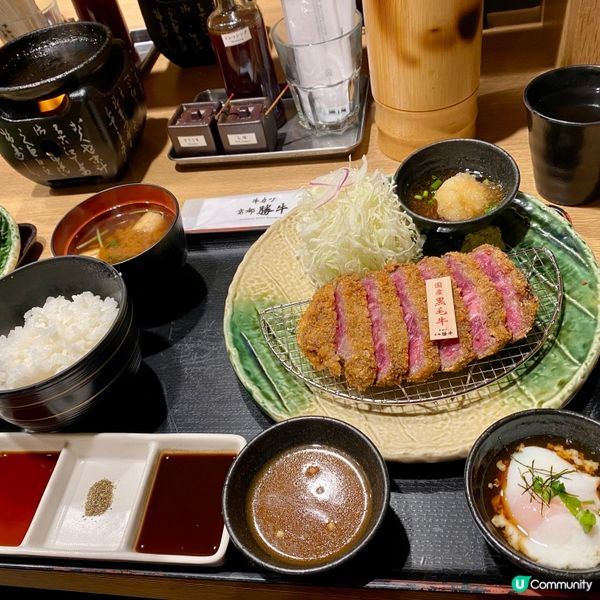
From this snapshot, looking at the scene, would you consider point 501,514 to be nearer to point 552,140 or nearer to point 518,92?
point 552,140

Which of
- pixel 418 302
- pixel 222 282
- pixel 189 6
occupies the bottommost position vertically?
pixel 222 282

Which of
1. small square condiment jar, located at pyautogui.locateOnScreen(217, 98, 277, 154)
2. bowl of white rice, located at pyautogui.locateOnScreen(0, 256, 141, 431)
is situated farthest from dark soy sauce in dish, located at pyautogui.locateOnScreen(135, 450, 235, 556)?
small square condiment jar, located at pyautogui.locateOnScreen(217, 98, 277, 154)

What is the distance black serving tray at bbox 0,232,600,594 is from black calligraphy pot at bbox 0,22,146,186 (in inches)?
34.7

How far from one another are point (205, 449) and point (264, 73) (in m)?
2.34

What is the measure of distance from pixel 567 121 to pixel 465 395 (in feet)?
4.04

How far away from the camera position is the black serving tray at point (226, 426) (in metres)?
1.64

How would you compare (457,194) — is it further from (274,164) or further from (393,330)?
(274,164)

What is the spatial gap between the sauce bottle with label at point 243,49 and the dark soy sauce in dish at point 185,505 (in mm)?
2204

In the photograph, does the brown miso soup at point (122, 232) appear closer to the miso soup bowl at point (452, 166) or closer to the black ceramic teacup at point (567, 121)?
the miso soup bowl at point (452, 166)

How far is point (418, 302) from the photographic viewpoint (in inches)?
80.3

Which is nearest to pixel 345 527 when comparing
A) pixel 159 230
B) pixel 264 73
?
pixel 159 230

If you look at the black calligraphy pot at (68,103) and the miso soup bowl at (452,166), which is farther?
the black calligraphy pot at (68,103)

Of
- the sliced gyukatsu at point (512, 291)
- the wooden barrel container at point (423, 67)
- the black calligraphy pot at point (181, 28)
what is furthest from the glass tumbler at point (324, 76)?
the sliced gyukatsu at point (512, 291)

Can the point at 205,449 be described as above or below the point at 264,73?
below
